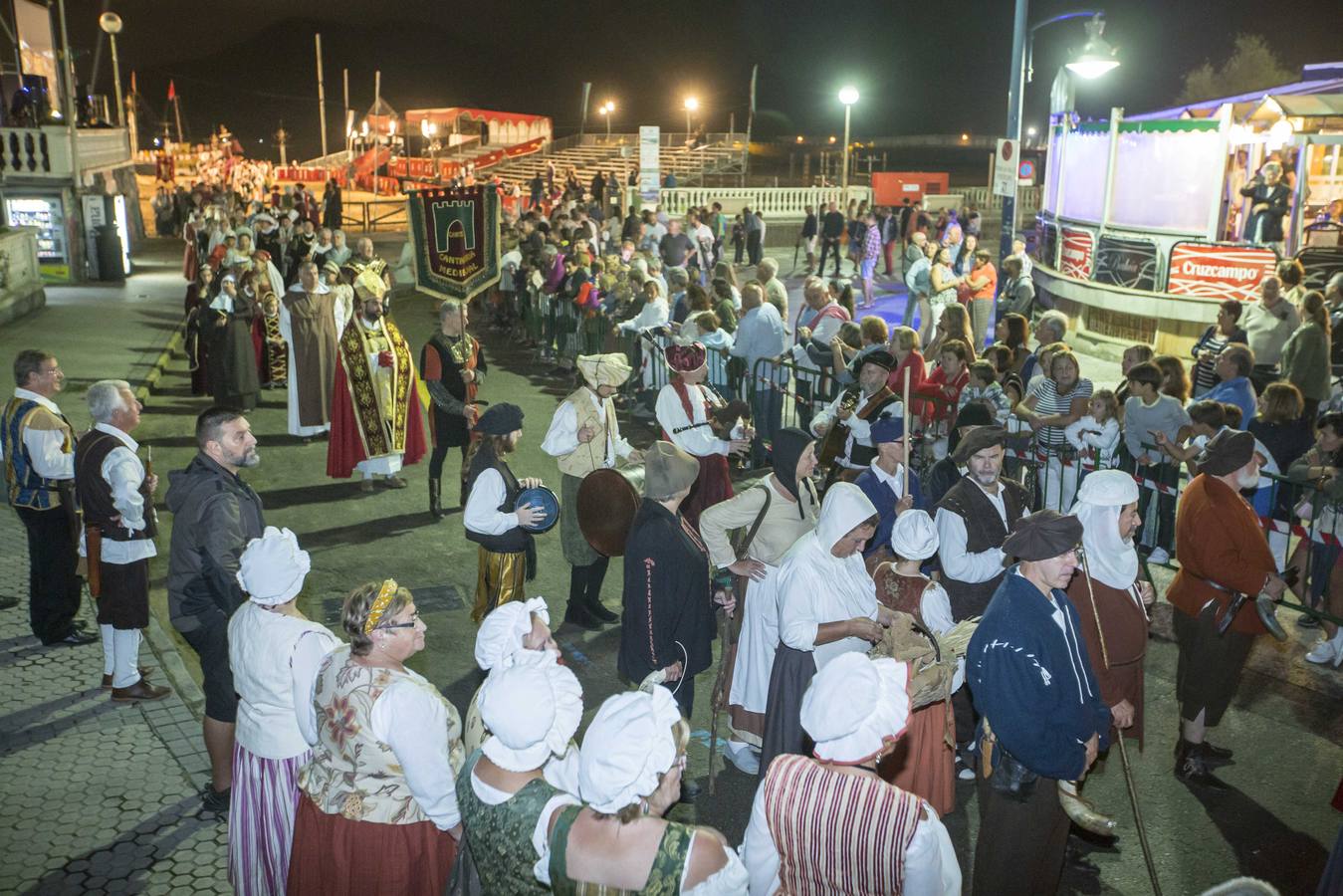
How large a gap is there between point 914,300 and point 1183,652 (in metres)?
12.1

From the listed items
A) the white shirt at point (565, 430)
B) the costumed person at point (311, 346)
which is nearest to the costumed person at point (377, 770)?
the white shirt at point (565, 430)

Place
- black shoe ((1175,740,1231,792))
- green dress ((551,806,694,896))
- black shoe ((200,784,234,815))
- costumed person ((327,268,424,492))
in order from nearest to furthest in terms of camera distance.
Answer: green dress ((551,806,694,896)), black shoe ((200,784,234,815)), black shoe ((1175,740,1231,792)), costumed person ((327,268,424,492))

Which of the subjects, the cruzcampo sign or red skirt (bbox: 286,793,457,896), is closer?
Answer: red skirt (bbox: 286,793,457,896)

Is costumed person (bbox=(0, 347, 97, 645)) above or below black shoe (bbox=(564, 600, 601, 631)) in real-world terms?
above

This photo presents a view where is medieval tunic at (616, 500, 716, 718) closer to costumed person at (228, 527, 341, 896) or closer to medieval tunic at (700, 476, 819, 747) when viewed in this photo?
medieval tunic at (700, 476, 819, 747)

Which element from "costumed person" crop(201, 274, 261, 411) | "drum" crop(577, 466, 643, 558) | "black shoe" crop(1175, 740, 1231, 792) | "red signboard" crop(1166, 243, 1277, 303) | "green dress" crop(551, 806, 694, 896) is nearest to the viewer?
"green dress" crop(551, 806, 694, 896)

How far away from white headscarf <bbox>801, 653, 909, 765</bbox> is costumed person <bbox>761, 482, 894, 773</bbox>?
5.31ft

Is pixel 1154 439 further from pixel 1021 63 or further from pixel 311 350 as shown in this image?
pixel 1021 63

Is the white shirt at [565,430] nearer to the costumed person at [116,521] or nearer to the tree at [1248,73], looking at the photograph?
the costumed person at [116,521]

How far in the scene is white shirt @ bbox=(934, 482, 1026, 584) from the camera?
541 centimetres

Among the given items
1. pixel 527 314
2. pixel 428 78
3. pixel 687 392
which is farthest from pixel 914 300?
pixel 428 78

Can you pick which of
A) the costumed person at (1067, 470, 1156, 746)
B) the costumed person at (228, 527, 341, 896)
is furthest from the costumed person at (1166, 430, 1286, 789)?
the costumed person at (228, 527, 341, 896)

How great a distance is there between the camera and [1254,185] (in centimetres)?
1891

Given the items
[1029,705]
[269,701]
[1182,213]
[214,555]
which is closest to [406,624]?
[269,701]
